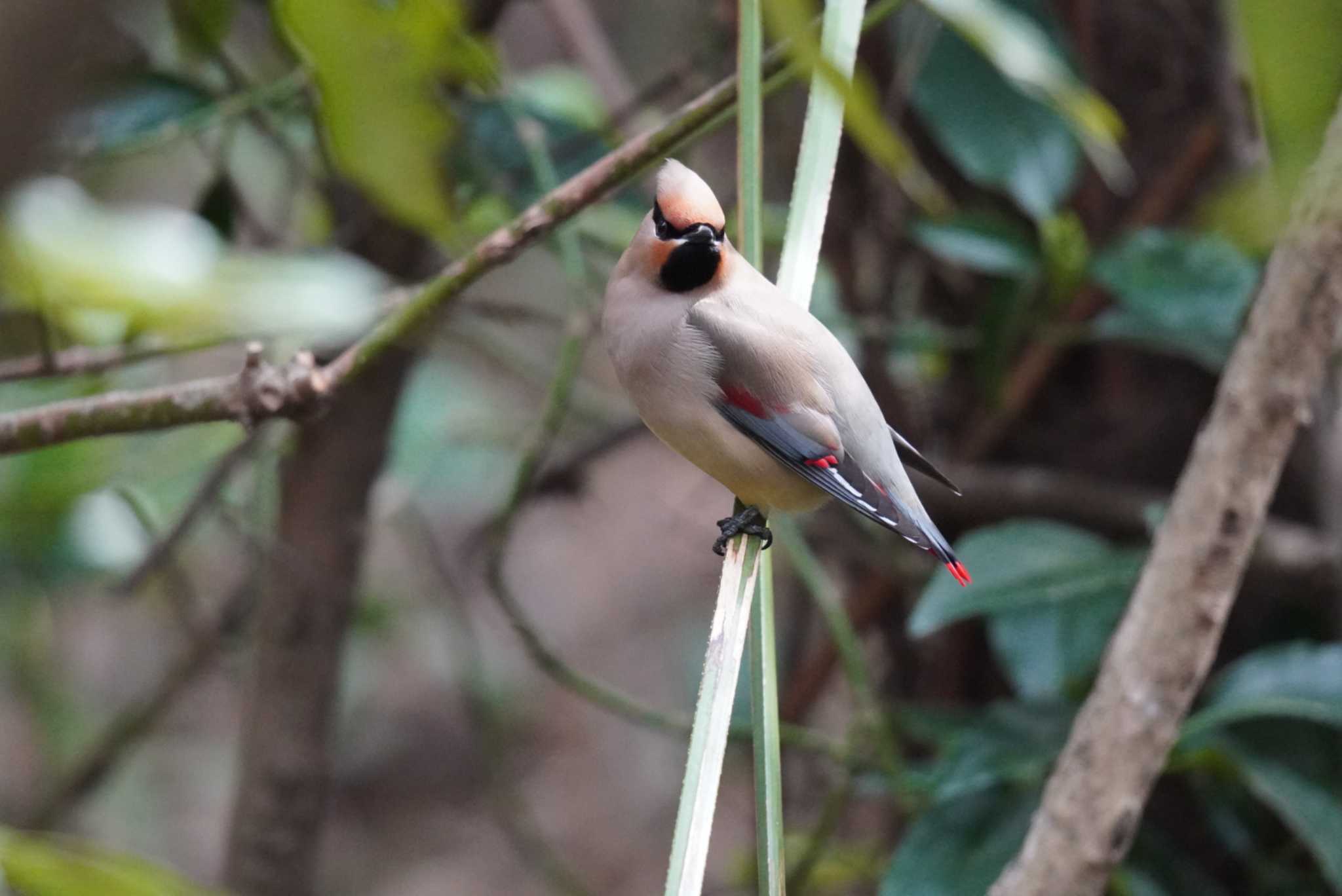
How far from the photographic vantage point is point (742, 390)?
1568 mm

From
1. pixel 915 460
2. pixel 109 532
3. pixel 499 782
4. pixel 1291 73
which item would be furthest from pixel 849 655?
pixel 1291 73

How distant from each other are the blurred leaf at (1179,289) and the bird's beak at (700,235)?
1011mm

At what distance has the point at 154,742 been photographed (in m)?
4.77

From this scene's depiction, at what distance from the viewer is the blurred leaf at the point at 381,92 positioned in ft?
3.69

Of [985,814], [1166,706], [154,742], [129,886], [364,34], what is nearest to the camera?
[129,886]

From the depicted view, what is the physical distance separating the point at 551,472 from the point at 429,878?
320cm

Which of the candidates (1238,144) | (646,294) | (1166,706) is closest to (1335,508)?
(1238,144)

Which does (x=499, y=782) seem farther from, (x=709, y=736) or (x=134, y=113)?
(x=709, y=736)

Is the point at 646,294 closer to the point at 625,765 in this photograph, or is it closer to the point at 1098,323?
the point at 1098,323

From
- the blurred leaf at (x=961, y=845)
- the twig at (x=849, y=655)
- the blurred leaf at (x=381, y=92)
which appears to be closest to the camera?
the blurred leaf at (x=381, y=92)

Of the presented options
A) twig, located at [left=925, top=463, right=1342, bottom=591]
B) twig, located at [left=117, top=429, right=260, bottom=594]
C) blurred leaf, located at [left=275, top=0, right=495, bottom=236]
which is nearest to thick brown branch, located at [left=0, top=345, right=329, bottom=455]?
blurred leaf, located at [left=275, top=0, right=495, bottom=236]

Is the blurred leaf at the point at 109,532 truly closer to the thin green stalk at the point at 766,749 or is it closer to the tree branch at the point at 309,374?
the tree branch at the point at 309,374

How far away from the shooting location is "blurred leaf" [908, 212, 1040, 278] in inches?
95.0

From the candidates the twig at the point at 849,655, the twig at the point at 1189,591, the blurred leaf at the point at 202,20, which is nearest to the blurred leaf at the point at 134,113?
the blurred leaf at the point at 202,20
